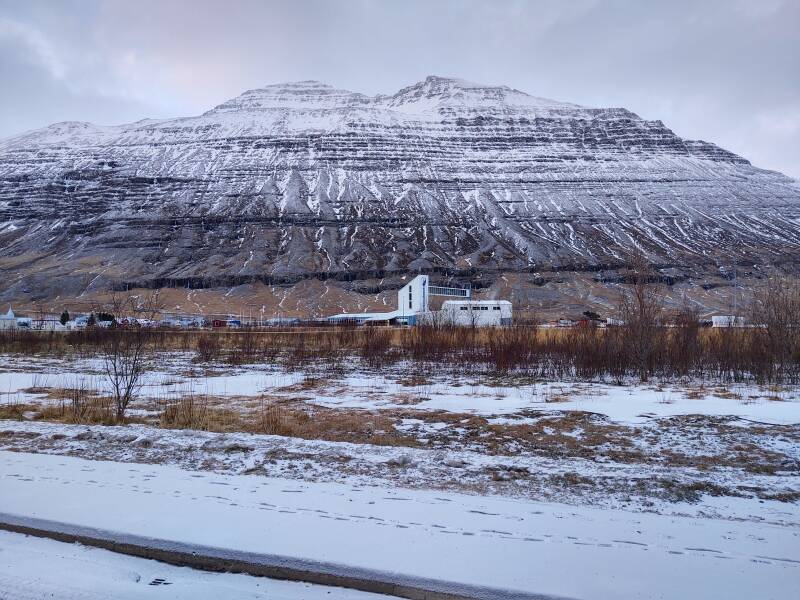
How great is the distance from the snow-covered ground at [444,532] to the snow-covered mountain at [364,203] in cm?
9989

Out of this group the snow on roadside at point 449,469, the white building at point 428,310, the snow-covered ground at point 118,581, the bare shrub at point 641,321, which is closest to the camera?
the snow-covered ground at point 118,581

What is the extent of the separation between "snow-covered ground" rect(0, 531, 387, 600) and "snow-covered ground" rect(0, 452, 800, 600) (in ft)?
0.78

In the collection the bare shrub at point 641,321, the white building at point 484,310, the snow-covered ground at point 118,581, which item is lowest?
the snow-covered ground at point 118,581

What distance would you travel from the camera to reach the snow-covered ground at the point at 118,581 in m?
3.21

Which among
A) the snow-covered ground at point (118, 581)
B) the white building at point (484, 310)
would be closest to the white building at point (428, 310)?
the white building at point (484, 310)

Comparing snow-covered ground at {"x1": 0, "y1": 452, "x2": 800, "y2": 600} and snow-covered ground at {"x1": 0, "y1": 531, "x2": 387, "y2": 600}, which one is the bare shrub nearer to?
snow-covered ground at {"x1": 0, "y1": 452, "x2": 800, "y2": 600}

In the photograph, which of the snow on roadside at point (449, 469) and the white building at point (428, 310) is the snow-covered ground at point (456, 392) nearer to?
the snow on roadside at point (449, 469)

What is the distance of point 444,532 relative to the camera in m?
3.94

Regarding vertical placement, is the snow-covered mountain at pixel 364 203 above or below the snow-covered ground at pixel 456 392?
above

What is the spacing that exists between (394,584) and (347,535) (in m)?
0.69

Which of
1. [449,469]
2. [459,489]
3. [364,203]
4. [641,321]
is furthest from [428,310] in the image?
[364,203]

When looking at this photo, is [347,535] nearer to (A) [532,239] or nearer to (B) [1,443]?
(B) [1,443]

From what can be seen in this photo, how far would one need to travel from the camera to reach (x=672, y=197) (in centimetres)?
14388

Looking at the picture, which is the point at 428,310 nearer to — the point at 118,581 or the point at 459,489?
the point at 459,489
